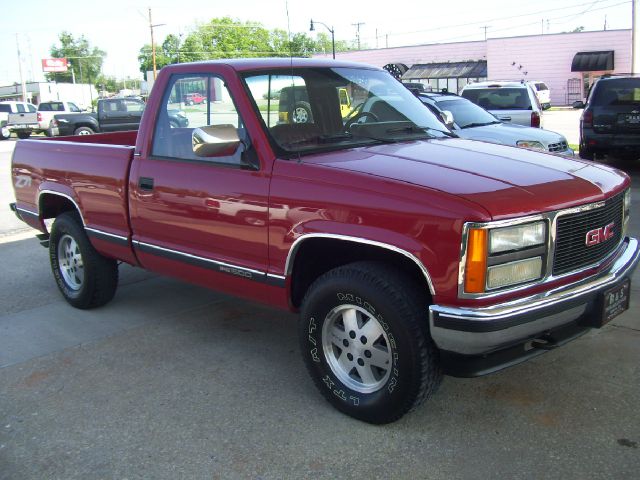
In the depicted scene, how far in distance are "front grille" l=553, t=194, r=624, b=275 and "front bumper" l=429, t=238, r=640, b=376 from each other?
98 millimetres

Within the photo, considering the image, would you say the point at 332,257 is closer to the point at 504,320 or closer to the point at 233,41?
the point at 504,320

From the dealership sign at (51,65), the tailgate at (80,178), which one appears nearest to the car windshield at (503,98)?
the tailgate at (80,178)

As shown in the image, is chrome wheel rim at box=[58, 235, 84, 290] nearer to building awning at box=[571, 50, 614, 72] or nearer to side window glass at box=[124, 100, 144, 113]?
side window glass at box=[124, 100, 144, 113]

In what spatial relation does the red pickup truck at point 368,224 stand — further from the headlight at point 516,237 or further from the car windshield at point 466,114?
the car windshield at point 466,114

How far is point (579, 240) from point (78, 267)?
13.1 ft

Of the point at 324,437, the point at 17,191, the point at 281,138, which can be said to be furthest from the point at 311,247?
the point at 17,191

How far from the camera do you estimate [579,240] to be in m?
3.24

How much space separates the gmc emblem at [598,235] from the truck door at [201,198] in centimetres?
169

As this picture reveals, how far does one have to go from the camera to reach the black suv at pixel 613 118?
1130cm

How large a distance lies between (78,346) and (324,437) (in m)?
2.23

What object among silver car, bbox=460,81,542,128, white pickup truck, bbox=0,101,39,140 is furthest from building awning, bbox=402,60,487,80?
silver car, bbox=460,81,542,128

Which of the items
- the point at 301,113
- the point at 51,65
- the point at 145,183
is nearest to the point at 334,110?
the point at 301,113

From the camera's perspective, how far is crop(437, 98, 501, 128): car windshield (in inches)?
409

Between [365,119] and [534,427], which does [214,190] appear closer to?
[365,119]
